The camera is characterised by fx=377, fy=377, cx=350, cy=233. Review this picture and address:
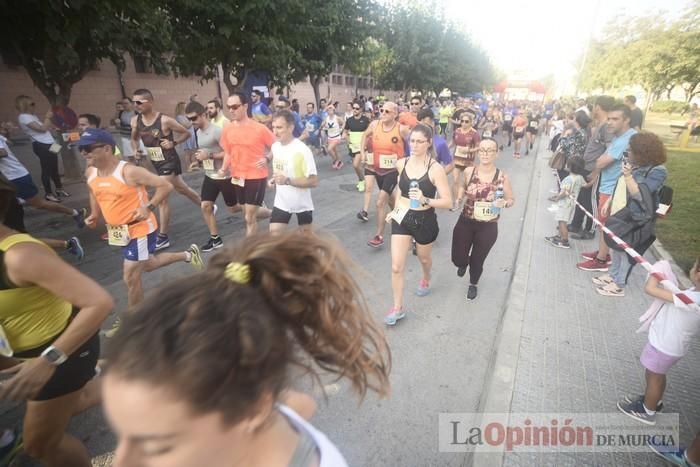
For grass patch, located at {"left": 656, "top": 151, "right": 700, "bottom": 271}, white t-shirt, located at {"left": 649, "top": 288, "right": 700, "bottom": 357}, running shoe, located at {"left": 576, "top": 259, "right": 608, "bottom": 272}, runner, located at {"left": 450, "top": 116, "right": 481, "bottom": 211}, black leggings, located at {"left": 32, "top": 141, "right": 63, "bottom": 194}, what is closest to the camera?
white t-shirt, located at {"left": 649, "top": 288, "right": 700, "bottom": 357}

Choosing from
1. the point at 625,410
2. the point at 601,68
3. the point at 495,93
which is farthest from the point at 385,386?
the point at 495,93

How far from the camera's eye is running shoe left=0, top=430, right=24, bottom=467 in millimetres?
2268

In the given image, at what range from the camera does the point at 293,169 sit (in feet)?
14.9

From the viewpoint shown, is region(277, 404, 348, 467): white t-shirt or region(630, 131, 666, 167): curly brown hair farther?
region(630, 131, 666, 167): curly brown hair

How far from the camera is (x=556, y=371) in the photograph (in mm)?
3285

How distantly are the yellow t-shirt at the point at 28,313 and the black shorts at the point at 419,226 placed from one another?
2.81 m

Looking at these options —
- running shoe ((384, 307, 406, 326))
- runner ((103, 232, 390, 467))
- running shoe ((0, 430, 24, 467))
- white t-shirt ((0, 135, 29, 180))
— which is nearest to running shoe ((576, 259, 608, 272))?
running shoe ((384, 307, 406, 326))

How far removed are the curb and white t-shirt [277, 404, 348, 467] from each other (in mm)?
1757

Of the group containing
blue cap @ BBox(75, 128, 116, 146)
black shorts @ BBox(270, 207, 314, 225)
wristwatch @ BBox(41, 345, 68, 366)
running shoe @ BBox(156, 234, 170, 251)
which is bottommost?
running shoe @ BBox(156, 234, 170, 251)

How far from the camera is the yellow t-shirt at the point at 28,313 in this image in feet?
5.44

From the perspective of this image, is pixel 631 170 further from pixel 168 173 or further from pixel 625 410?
pixel 168 173

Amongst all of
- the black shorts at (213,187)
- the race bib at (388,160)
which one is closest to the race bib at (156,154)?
the black shorts at (213,187)

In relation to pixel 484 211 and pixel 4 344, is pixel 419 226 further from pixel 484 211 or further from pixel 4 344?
pixel 4 344

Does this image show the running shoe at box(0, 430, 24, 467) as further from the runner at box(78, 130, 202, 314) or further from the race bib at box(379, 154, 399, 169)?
the race bib at box(379, 154, 399, 169)
